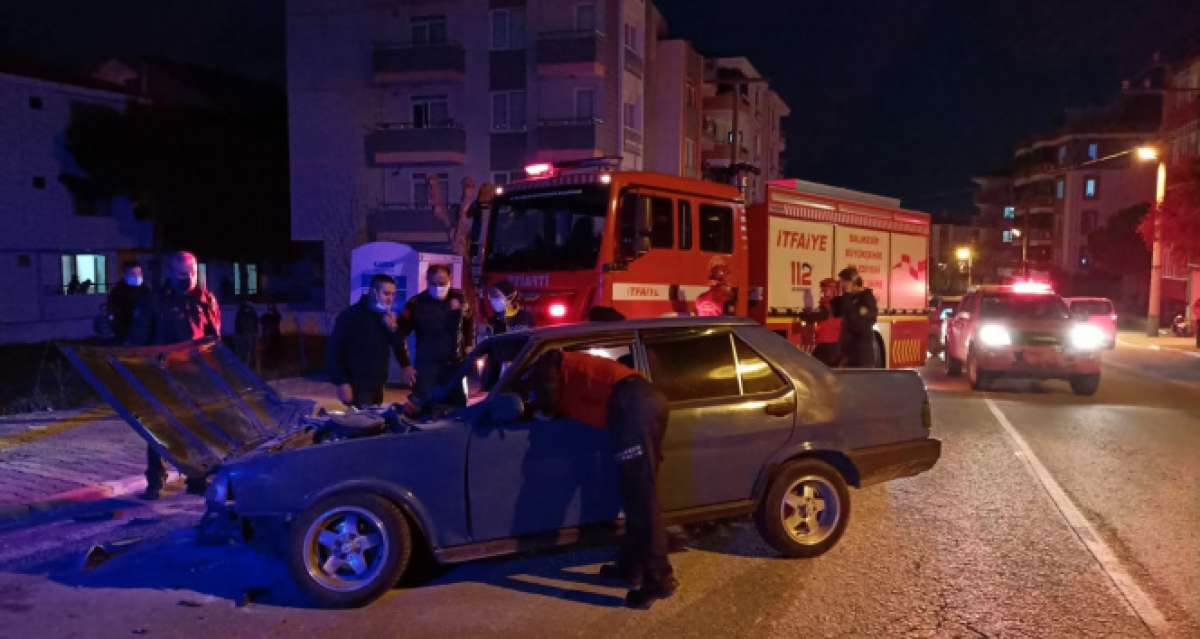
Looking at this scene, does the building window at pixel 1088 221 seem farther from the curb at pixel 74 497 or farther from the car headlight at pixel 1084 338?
the curb at pixel 74 497

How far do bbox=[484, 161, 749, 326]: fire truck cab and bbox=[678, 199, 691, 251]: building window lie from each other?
0.5 inches

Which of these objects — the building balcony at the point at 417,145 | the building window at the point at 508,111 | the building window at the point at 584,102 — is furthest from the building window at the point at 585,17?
the building balcony at the point at 417,145

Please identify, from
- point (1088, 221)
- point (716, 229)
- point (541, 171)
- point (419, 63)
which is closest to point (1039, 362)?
point (716, 229)

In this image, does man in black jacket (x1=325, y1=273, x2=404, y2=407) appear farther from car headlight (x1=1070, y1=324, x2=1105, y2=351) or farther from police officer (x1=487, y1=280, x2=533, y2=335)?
car headlight (x1=1070, y1=324, x2=1105, y2=351)

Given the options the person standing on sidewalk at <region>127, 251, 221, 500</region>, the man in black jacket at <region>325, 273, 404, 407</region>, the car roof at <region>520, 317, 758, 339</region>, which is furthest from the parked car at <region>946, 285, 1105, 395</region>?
the person standing on sidewalk at <region>127, 251, 221, 500</region>

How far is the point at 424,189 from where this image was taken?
32969 mm

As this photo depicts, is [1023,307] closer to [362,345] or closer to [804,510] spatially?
[804,510]

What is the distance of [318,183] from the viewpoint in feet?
112

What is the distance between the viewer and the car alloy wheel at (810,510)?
5547 mm

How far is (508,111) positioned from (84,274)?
54.4 ft

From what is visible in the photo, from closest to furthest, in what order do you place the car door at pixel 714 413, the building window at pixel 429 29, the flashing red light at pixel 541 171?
the car door at pixel 714 413, the flashing red light at pixel 541 171, the building window at pixel 429 29

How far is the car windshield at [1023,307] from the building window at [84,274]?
29879 mm

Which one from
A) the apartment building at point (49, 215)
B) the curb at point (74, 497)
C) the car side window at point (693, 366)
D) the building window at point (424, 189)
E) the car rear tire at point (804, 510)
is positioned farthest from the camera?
the building window at point (424, 189)

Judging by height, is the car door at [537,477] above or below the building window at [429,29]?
below
